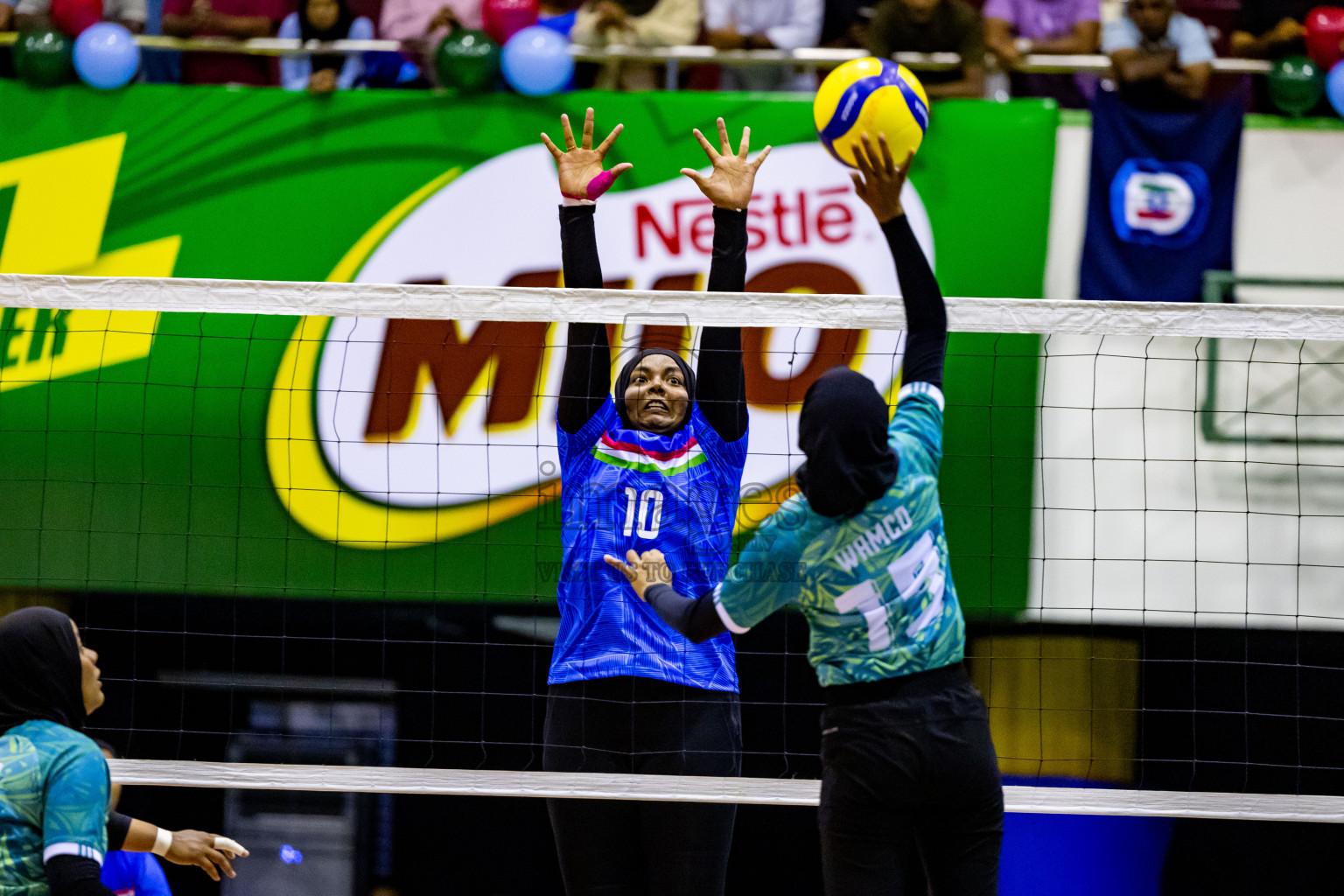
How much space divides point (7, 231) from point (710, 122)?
13.1 ft

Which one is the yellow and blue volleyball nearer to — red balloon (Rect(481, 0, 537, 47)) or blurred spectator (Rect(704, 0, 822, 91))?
blurred spectator (Rect(704, 0, 822, 91))

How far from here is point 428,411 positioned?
6898mm

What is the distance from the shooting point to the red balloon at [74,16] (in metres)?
7.14

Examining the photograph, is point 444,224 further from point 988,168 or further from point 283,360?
point 988,168

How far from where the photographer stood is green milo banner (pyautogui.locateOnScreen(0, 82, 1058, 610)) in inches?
268

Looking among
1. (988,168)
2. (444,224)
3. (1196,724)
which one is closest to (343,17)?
(444,224)

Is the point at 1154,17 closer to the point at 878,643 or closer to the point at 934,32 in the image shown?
the point at 934,32

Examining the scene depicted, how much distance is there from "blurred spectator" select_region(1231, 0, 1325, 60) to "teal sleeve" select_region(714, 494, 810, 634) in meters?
5.75

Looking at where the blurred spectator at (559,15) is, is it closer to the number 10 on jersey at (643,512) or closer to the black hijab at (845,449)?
the number 10 on jersey at (643,512)

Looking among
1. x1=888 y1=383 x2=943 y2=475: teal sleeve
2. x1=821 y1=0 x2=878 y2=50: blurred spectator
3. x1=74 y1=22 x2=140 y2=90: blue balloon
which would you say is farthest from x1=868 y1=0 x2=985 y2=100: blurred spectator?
x1=888 y1=383 x2=943 y2=475: teal sleeve

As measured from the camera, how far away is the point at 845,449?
2826 millimetres

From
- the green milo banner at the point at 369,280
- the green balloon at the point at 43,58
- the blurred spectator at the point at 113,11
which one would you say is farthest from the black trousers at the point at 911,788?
the blurred spectator at the point at 113,11

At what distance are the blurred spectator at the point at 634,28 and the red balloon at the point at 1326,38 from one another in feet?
11.2

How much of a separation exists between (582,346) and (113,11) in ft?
17.5
